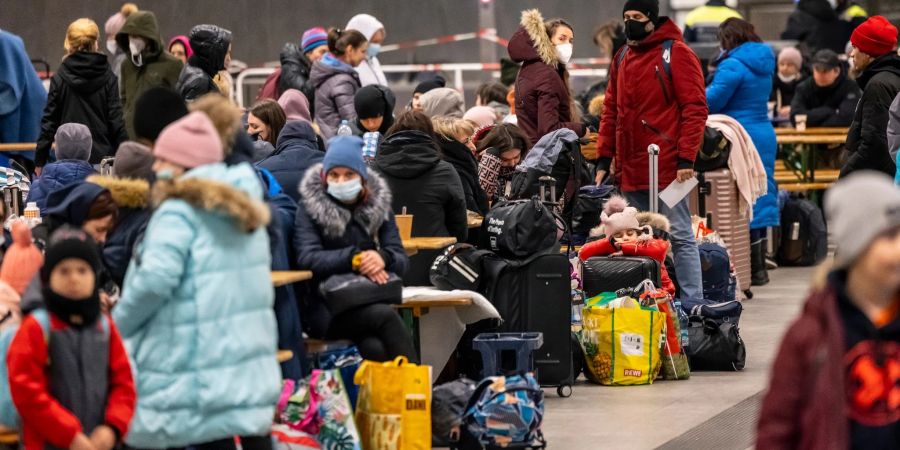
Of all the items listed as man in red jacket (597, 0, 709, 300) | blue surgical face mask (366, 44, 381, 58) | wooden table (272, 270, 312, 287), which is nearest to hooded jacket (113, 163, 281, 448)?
wooden table (272, 270, 312, 287)

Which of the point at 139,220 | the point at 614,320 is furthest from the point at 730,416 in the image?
the point at 139,220

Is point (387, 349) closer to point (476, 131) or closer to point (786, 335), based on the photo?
point (786, 335)

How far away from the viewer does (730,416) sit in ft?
28.3

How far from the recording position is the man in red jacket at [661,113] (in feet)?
34.9

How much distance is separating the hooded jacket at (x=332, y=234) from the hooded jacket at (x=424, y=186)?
1.60 meters

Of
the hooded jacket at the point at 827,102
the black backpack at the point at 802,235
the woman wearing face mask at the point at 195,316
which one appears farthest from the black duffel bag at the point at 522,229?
the hooded jacket at the point at 827,102

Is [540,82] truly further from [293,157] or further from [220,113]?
[220,113]

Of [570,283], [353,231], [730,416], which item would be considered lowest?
[730,416]

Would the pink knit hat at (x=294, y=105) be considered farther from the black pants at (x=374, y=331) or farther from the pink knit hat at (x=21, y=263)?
the pink knit hat at (x=21, y=263)

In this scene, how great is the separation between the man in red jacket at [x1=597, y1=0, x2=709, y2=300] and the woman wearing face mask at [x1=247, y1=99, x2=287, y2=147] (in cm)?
222

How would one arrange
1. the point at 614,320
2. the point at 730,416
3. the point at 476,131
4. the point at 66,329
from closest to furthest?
1. the point at 66,329
2. the point at 730,416
3. the point at 614,320
4. the point at 476,131

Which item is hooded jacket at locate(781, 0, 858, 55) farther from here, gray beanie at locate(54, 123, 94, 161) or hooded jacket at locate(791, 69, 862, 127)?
gray beanie at locate(54, 123, 94, 161)

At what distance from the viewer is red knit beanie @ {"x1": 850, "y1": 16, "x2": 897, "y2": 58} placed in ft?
38.9

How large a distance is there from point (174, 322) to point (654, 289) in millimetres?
4426
